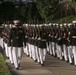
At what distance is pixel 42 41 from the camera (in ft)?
58.6

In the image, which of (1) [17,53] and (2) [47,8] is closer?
(1) [17,53]

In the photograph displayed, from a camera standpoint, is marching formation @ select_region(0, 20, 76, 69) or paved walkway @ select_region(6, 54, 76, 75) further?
marching formation @ select_region(0, 20, 76, 69)

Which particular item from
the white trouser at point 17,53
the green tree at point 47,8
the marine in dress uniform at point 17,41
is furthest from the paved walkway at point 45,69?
the green tree at point 47,8

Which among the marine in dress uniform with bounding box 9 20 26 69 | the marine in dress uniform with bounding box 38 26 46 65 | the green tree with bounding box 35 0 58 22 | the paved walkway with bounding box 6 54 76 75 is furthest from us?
the green tree with bounding box 35 0 58 22

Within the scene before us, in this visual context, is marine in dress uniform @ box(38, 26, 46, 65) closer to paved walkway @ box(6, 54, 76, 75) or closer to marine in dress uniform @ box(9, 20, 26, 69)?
paved walkway @ box(6, 54, 76, 75)

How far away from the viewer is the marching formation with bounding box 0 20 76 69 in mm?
16516

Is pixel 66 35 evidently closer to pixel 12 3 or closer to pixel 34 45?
pixel 34 45

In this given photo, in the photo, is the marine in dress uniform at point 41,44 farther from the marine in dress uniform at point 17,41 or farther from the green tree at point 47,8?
the green tree at point 47,8

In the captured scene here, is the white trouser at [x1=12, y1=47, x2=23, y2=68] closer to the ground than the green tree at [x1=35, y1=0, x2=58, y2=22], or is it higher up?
closer to the ground

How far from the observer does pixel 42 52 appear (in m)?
18.0

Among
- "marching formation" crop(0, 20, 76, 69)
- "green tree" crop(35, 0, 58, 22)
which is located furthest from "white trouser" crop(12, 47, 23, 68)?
"green tree" crop(35, 0, 58, 22)

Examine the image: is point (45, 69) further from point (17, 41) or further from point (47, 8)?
point (47, 8)

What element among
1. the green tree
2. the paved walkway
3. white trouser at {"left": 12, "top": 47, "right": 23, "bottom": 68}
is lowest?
the paved walkway

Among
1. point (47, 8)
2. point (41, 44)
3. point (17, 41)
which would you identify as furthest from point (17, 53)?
point (47, 8)
